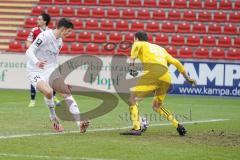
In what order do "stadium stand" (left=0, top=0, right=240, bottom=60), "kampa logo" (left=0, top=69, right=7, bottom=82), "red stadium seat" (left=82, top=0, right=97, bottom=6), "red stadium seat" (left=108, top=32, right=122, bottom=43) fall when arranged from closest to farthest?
"kampa logo" (left=0, top=69, right=7, bottom=82) → "stadium stand" (left=0, top=0, right=240, bottom=60) → "red stadium seat" (left=108, top=32, right=122, bottom=43) → "red stadium seat" (left=82, top=0, right=97, bottom=6)

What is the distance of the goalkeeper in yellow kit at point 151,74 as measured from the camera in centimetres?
1184

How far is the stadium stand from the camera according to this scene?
28.7 metres

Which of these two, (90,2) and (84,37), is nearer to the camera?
(84,37)

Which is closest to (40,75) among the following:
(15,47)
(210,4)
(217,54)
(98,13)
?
(217,54)

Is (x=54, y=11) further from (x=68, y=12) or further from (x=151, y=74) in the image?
(x=151, y=74)

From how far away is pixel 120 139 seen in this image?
36.3 feet

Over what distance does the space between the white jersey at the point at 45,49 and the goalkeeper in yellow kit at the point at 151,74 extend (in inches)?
59.5

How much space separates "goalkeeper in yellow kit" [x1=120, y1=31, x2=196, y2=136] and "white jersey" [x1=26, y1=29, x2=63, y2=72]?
1.51 m

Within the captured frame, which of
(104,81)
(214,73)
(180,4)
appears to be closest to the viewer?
(214,73)

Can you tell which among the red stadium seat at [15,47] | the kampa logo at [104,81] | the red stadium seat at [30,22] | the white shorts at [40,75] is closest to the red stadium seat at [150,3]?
the red stadium seat at [30,22]

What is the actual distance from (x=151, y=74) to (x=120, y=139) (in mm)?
1611

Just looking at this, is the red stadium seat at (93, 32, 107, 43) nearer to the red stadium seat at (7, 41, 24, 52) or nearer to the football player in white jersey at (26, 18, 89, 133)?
the red stadium seat at (7, 41, 24, 52)

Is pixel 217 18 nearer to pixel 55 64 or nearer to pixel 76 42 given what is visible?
pixel 76 42

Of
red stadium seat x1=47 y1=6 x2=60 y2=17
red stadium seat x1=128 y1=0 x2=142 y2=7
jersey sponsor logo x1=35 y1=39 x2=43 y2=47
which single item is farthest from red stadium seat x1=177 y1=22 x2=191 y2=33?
jersey sponsor logo x1=35 y1=39 x2=43 y2=47
